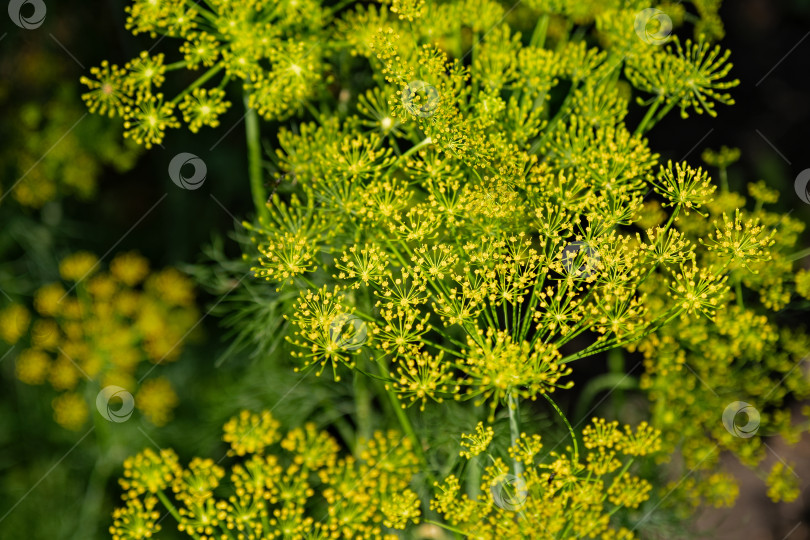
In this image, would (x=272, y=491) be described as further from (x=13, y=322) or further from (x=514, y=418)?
(x=13, y=322)

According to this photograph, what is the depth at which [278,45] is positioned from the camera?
221 cm

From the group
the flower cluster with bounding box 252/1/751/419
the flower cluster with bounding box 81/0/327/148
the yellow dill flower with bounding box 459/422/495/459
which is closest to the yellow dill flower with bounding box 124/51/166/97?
the flower cluster with bounding box 81/0/327/148

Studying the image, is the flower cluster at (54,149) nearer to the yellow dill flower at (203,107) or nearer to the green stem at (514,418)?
the yellow dill flower at (203,107)

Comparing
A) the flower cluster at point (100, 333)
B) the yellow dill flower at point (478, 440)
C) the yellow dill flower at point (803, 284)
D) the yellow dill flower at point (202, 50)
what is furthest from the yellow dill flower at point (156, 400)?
the yellow dill flower at point (803, 284)

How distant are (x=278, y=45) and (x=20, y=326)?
2.34m

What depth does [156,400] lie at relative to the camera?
11.1 ft

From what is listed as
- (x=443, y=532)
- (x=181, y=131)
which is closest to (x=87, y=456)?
(x=181, y=131)

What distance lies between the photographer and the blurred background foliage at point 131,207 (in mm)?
3439

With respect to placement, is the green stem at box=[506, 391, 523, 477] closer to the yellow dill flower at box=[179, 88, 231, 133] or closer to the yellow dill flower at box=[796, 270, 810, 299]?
the yellow dill flower at box=[796, 270, 810, 299]

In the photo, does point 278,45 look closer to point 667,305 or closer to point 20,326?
point 667,305

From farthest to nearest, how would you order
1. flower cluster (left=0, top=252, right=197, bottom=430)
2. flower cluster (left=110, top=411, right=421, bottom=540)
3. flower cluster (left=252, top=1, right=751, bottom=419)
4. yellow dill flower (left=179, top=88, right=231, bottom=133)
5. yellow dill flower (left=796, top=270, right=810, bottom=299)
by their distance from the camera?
1. flower cluster (left=0, top=252, right=197, bottom=430)
2. yellow dill flower (left=796, top=270, right=810, bottom=299)
3. yellow dill flower (left=179, top=88, right=231, bottom=133)
4. flower cluster (left=110, top=411, right=421, bottom=540)
5. flower cluster (left=252, top=1, right=751, bottom=419)

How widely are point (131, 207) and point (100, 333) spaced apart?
1.10m

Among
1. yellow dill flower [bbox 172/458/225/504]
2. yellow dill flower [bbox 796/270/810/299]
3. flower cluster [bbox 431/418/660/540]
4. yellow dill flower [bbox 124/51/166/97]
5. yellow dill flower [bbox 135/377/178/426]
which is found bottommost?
yellow dill flower [bbox 135/377/178/426]

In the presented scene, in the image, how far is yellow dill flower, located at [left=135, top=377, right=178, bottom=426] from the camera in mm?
3391
